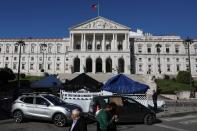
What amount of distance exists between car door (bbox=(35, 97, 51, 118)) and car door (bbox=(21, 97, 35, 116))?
0.30m

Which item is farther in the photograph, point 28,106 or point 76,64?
point 76,64

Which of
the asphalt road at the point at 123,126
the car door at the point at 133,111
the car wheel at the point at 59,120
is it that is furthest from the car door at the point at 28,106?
the car door at the point at 133,111

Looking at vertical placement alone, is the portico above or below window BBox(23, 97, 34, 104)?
above

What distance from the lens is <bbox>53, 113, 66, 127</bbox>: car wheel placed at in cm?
1655

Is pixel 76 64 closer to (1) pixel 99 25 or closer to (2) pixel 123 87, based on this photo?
(1) pixel 99 25

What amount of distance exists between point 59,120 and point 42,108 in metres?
1.41

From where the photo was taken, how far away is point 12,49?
369 feet

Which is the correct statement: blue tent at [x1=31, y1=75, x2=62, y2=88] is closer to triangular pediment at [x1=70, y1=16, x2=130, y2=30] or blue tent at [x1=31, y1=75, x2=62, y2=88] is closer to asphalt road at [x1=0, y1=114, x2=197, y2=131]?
asphalt road at [x1=0, y1=114, x2=197, y2=131]

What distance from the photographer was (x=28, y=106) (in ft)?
58.5

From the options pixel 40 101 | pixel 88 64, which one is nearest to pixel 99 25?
pixel 88 64

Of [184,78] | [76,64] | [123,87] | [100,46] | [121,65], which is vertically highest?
[100,46]

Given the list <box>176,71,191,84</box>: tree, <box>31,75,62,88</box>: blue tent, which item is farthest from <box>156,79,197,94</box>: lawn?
<box>31,75,62,88</box>: blue tent

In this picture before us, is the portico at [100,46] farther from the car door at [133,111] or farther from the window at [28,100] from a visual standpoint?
the car door at [133,111]

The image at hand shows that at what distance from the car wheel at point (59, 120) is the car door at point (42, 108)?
51 cm
